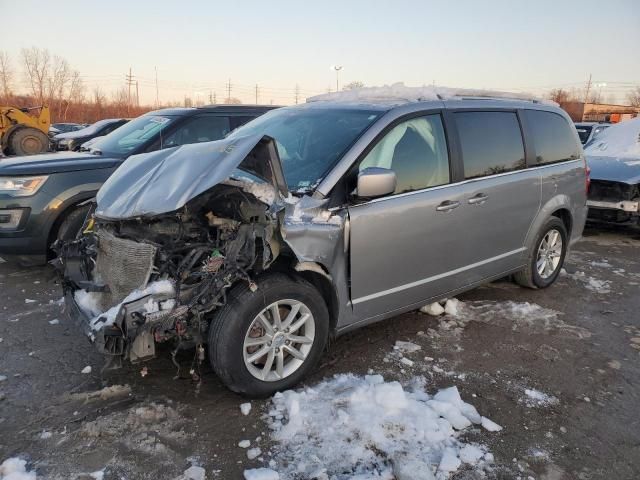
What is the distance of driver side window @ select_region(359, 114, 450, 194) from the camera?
11.6 ft

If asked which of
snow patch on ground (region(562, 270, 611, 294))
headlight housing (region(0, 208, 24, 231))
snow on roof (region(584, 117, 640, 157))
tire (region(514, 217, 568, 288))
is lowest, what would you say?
snow patch on ground (region(562, 270, 611, 294))

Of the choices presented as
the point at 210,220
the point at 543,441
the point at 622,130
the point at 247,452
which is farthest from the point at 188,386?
the point at 622,130

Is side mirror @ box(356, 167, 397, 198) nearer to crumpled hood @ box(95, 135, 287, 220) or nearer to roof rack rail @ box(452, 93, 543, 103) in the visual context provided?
crumpled hood @ box(95, 135, 287, 220)

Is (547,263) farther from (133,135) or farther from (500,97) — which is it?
(133,135)

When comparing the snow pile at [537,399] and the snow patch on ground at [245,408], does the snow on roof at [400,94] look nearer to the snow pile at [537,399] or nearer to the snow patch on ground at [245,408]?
the snow pile at [537,399]

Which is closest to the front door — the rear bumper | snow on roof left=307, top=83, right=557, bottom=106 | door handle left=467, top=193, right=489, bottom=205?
door handle left=467, top=193, right=489, bottom=205

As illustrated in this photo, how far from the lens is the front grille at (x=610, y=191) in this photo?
7.63 metres

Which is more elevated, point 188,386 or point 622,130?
point 622,130

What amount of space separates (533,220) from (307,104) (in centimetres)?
240

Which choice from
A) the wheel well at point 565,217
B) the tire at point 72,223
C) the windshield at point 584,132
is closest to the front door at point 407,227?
the wheel well at point 565,217

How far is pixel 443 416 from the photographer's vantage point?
2.95m

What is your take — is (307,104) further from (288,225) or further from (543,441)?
(543,441)

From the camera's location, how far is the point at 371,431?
2.76 m

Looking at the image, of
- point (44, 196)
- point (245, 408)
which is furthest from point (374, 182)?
point (44, 196)
